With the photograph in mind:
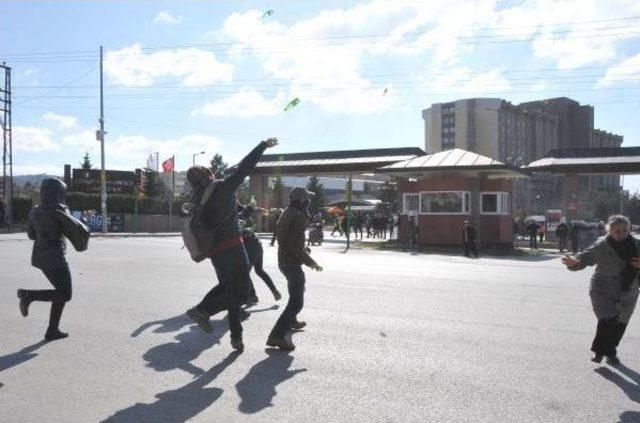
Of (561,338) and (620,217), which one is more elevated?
(620,217)

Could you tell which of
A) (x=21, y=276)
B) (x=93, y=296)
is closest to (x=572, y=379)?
(x=93, y=296)

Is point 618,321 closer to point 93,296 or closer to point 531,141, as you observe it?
point 93,296

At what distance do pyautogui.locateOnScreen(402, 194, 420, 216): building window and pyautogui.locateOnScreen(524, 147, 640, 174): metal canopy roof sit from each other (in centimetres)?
522

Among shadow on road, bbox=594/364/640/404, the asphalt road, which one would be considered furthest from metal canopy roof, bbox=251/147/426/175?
shadow on road, bbox=594/364/640/404

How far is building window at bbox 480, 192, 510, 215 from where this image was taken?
27922 mm

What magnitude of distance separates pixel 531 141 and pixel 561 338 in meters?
98.3

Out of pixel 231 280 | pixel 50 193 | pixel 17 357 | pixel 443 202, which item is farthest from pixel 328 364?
pixel 443 202

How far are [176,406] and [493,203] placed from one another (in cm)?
2500

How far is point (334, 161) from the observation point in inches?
1526

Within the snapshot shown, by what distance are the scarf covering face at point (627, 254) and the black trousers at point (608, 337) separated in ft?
1.08

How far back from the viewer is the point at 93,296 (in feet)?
32.7

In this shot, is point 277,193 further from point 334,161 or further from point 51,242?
point 51,242

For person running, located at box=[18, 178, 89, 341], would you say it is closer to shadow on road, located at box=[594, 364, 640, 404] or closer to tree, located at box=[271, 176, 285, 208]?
shadow on road, located at box=[594, 364, 640, 404]

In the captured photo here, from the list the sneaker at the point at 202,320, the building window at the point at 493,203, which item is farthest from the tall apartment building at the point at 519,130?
the sneaker at the point at 202,320
